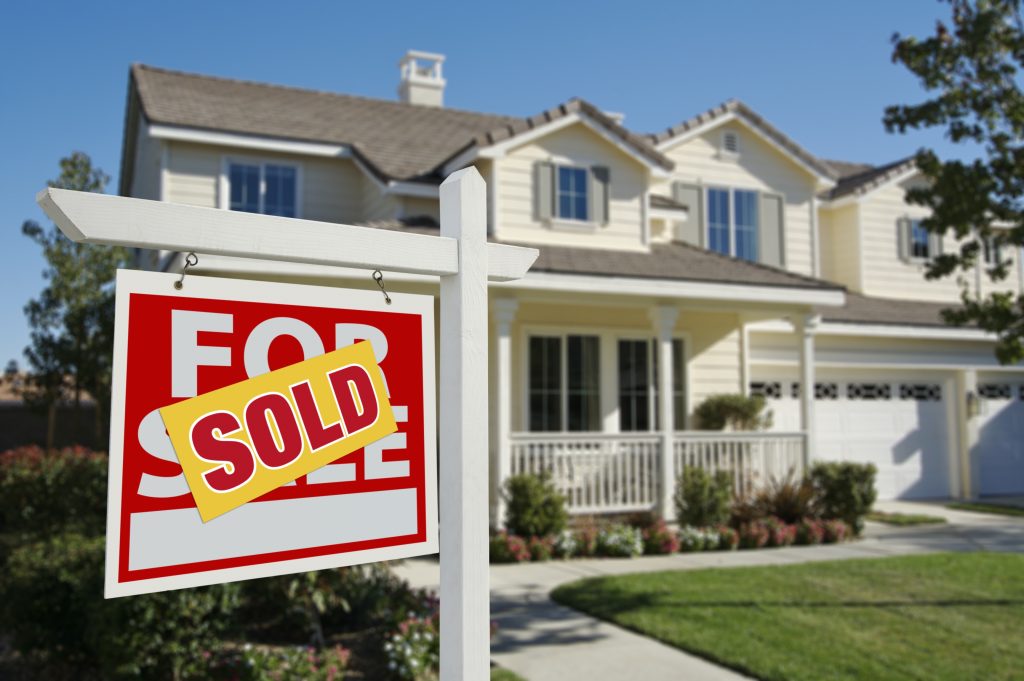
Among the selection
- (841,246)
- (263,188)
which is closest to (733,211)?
(841,246)

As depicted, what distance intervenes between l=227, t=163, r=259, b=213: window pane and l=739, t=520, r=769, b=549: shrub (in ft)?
29.3

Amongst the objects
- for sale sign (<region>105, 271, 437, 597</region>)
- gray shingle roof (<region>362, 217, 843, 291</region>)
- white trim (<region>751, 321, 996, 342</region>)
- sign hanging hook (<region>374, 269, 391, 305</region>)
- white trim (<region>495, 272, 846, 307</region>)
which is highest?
gray shingle roof (<region>362, 217, 843, 291</region>)

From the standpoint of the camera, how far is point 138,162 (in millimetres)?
18000

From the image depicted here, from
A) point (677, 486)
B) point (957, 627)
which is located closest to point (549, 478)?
point (677, 486)

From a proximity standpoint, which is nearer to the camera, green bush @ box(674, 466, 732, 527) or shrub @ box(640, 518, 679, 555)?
shrub @ box(640, 518, 679, 555)

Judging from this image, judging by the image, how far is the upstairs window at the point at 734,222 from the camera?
1600 centimetres

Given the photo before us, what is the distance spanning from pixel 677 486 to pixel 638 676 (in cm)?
658

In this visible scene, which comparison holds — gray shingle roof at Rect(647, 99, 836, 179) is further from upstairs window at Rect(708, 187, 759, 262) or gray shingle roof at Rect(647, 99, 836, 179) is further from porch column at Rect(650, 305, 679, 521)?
porch column at Rect(650, 305, 679, 521)

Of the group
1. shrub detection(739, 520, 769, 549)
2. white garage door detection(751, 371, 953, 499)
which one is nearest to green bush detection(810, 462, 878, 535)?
shrub detection(739, 520, 769, 549)

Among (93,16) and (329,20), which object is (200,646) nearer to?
(329,20)

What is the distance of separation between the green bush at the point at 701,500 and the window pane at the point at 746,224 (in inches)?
229

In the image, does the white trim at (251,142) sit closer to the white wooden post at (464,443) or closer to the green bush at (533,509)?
the green bush at (533,509)

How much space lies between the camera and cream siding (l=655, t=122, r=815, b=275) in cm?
1588

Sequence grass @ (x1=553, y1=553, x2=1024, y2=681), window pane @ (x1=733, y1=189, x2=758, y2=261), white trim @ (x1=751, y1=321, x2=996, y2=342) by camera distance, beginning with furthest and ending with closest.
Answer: window pane @ (x1=733, y1=189, x2=758, y2=261) → white trim @ (x1=751, y1=321, x2=996, y2=342) → grass @ (x1=553, y1=553, x2=1024, y2=681)
